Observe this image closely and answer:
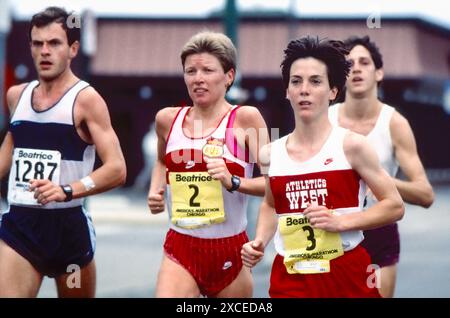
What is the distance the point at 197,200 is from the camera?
18.9ft

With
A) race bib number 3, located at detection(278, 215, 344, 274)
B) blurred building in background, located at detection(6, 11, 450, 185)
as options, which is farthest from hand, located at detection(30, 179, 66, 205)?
blurred building in background, located at detection(6, 11, 450, 185)

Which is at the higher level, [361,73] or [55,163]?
[361,73]

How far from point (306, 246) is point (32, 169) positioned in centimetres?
173

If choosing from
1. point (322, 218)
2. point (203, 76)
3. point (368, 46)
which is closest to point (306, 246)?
point (322, 218)

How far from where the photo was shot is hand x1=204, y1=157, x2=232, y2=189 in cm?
553

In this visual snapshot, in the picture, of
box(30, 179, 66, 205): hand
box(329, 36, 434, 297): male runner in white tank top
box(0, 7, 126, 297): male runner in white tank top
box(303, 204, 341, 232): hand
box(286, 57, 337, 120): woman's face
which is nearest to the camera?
box(303, 204, 341, 232): hand

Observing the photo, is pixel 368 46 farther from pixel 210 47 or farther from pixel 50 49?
pixel 50 49

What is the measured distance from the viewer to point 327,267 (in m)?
5.11

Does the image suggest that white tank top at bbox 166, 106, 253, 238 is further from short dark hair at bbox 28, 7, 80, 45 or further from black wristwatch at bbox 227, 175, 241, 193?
short dark hair at bbox 28, 7, 80, 45

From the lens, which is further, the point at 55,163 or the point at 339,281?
the point at 55,163

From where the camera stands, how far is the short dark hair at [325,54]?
521 centimetres

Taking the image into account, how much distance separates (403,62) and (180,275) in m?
29.0
